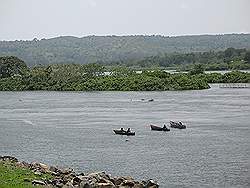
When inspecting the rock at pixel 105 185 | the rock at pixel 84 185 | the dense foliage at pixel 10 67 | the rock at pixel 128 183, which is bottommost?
the rock at pixel 128 183

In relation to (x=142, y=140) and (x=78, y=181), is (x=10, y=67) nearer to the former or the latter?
(x=142, y=140)

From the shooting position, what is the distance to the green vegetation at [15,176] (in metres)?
21.8

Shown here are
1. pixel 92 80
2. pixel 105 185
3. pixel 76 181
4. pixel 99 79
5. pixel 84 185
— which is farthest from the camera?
pixel 99 79

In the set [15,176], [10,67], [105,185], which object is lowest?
[105,185]

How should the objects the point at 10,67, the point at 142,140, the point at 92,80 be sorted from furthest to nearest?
the point at 10,67, the point at 92,80, the point at 142,140

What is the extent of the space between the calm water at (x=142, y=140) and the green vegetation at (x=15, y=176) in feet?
21.0

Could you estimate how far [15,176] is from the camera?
24.1m

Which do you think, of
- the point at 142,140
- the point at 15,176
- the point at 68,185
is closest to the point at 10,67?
the point at 142,140

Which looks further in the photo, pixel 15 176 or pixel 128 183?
pixel 128 183

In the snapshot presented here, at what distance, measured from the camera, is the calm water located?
32.0m

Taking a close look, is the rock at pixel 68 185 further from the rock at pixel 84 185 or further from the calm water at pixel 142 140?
the calm water at pixel 142 140

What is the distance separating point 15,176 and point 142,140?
22647mm

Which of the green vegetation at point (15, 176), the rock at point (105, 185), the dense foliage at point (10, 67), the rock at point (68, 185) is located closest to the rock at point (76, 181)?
the rock at point (68, 185)

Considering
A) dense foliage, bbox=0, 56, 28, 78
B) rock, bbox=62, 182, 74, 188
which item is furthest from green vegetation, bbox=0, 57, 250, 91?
rock, bbox=62, 182, 74, 188
